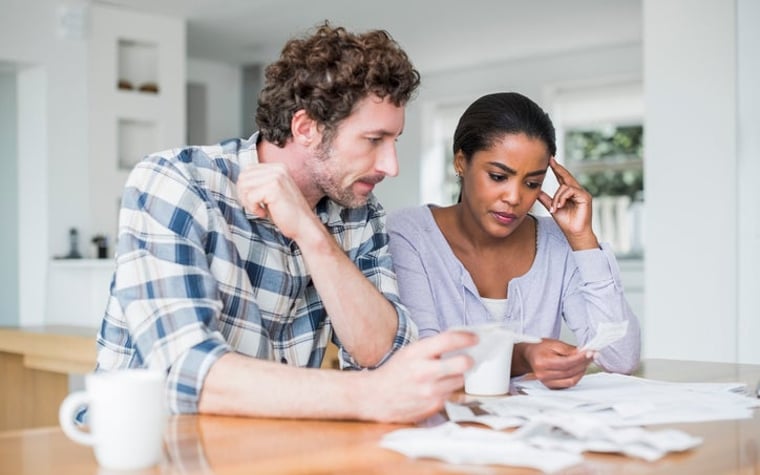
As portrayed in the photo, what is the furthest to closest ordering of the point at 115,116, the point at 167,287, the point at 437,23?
the point at 437,23, the point at 115,116, the point at 167,287

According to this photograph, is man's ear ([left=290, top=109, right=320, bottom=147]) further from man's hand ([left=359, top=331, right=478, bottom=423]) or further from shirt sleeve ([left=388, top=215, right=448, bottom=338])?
man's hand ([left=359, top=331, right=478, bottom=423])

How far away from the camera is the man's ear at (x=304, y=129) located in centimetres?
153

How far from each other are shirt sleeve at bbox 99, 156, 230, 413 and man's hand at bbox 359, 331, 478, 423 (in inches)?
8.7

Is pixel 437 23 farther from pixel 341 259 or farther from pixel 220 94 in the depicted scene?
pixel 341 259

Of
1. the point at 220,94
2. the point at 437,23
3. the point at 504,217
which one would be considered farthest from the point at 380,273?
the point at 220,94

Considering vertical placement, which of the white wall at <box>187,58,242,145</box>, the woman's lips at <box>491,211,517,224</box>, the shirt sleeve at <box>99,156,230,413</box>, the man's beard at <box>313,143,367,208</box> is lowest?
the shirt sleeve at <box>99,156,230,413</box>

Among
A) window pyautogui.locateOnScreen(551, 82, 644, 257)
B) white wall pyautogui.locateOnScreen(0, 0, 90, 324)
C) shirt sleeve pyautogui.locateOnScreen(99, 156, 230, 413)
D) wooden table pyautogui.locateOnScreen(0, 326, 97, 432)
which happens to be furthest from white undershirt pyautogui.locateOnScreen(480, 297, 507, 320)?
window pyautogui.locateOnScreen(551, 82, 644, 257)

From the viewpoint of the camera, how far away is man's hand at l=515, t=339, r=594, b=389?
1.45 m

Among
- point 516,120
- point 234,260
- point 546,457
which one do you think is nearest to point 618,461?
point 546,457

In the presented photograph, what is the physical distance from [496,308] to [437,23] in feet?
15.7

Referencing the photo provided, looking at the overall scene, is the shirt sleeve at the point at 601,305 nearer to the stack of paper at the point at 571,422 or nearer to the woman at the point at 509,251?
the woman at the point at 509,251

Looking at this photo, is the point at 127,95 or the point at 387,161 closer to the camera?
the point at 387,161

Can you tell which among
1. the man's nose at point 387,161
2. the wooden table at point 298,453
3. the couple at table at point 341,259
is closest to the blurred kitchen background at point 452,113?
the couple at table at point 341,259

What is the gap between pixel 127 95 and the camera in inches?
239
